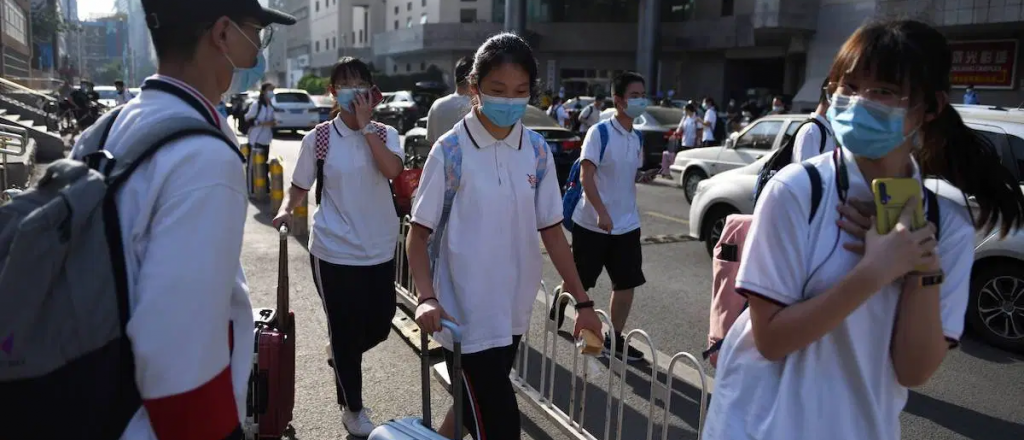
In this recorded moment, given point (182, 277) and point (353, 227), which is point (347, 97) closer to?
point (353, 227)

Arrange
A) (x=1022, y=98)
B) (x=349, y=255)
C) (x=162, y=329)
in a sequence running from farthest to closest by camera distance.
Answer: (x=1022, y=98)
(x=349, y=255)
(x=162, y=329)

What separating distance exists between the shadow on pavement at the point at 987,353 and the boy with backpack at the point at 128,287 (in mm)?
5513

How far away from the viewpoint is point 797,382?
1708 millimetres

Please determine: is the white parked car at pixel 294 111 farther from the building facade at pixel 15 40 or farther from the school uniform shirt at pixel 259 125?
the school uniform shirt at pixel 259 125

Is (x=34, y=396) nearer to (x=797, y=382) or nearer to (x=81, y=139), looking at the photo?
(x=81, y=139)

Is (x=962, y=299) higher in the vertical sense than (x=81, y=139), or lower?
lower

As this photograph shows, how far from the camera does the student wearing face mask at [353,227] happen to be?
387 centimetres

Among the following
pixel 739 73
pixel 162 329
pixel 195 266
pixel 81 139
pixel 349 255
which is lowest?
pixel 349 255

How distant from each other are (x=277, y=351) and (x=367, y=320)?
0.89 metres

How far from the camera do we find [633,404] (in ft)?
14.5

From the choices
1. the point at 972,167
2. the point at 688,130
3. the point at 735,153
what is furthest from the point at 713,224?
the point at 688,130

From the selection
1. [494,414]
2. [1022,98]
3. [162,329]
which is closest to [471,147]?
[494,414]

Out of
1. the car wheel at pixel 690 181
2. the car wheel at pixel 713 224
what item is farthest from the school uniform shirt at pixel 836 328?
the car wheel at pixel 690 181

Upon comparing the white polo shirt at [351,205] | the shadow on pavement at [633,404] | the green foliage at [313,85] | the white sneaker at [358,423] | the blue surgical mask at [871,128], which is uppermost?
the green foliage at [313,85]
